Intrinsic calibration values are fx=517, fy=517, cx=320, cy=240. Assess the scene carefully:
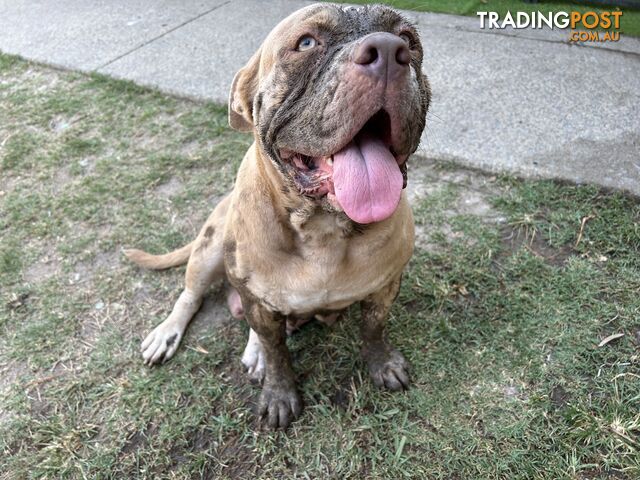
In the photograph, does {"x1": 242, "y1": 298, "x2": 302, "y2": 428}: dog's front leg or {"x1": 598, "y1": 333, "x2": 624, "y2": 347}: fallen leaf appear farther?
{"x1": 598, "y1": 333, "x2": 624, "y2": 347}: fallen leaf

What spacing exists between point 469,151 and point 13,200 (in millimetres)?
3377

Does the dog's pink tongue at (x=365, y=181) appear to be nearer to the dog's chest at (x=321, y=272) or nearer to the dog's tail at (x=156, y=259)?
the dog's chest at (x=321, y=272)

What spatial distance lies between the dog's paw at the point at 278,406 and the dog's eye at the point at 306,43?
1502mm

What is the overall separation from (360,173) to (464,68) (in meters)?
3.56

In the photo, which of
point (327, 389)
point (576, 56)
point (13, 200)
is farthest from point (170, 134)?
point (576, 56)

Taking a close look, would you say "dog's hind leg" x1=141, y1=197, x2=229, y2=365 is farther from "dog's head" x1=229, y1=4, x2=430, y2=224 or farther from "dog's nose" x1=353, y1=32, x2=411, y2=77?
"dog's nose" x1=353, y1=32, x2=411, y2=77

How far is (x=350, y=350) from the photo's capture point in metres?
2.68

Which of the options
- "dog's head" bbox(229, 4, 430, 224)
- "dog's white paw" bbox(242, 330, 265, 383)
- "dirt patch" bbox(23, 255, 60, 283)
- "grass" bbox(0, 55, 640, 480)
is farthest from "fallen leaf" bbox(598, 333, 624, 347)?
"dirt patch" bbox(23, 255, 60, 283)

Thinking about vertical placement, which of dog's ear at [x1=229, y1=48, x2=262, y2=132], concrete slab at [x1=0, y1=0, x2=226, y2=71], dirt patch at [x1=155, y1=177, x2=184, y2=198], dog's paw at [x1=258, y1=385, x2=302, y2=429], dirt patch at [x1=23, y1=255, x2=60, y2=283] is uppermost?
dog's ear at [x1=229, y1=48, x2=262, y2=132]

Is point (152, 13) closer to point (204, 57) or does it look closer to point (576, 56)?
point (204, 57)

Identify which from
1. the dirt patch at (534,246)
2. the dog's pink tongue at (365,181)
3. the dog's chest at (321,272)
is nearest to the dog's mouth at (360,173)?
the dog's pink tongue at (365,181)

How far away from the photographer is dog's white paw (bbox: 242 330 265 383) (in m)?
2.57

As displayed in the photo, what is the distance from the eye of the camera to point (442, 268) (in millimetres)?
3051

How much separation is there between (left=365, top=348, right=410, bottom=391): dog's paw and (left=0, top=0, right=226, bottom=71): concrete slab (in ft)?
15.1
